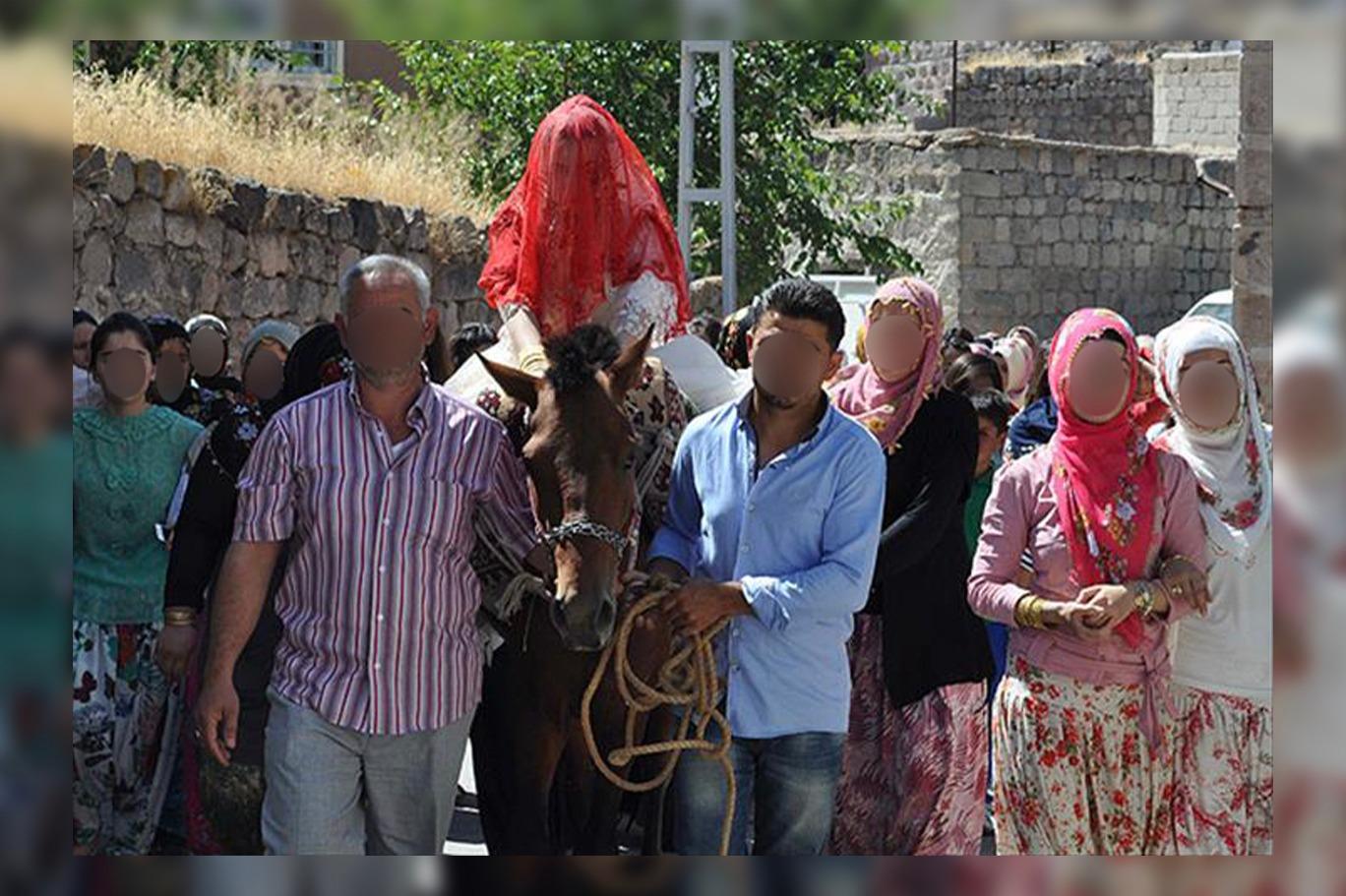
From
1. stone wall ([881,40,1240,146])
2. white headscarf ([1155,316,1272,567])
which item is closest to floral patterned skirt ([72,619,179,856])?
white headscarf ([1155,316,1272,567])

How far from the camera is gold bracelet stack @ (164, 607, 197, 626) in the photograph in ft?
17.6

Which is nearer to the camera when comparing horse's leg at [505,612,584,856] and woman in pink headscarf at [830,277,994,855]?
horse's leg at [505,612,584,856]

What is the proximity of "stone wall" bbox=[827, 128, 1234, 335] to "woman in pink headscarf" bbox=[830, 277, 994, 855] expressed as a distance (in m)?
15.1

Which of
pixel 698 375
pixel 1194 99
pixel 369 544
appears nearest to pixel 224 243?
pixel 698 375

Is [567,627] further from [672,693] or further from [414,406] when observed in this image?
[414,406]

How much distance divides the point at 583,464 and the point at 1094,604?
1496mm

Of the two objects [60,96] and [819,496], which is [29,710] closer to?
[60,96]

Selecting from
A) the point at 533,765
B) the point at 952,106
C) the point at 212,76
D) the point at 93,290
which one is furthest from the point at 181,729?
the point at 952,106

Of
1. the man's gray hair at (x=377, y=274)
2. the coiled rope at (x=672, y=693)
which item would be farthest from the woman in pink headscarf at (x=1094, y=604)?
the man's gray hair at (x=377, y=274)

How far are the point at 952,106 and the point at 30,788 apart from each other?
26.1m

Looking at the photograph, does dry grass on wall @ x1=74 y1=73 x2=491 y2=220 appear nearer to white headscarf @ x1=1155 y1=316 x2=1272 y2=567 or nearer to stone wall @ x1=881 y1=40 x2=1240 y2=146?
white headscarf @ x1=1155 y1=316 x2=1272 y2=567

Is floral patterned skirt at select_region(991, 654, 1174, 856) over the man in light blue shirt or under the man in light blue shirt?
under

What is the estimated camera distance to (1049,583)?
5.50 m
